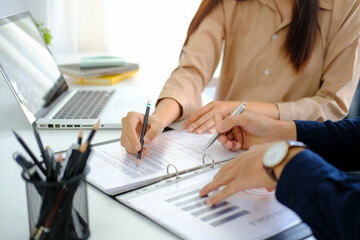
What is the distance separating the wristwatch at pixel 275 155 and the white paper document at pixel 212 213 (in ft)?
0.24

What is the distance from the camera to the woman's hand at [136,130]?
896 millimetres

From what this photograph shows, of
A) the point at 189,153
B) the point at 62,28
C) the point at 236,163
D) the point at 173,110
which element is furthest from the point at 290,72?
the point at 62,28

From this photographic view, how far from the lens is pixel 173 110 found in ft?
3.70

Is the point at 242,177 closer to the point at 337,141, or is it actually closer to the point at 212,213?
the point at 212,213

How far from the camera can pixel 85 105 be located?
1258 mm

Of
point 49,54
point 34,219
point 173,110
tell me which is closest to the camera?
point 34,219

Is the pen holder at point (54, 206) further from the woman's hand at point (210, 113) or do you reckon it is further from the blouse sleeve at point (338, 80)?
the blouse sleeve at point (338, 80)

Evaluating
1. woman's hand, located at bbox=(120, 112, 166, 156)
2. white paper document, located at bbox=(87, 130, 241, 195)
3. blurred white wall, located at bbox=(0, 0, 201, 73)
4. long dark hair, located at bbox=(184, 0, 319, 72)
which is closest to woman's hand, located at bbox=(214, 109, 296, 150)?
white paper document, located at bbox=(87, 130, 241, 195)

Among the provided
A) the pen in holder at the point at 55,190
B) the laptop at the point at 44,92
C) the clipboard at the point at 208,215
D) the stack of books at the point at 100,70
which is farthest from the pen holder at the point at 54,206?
the stack of books at the point at 100,70

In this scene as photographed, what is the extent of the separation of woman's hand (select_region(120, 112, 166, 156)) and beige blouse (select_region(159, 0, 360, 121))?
18cm

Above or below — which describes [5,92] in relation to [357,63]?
below

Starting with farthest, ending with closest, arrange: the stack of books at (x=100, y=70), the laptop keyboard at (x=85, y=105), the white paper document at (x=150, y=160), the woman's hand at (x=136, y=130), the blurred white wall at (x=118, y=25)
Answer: the blurred white wall at (x=118, y=25), the stack of books at (x=100, y=70), the laptop keyboard at (x=85, y=105), the woman's hand at (x=136, y=130), the white paper document at (x=150, y=160)

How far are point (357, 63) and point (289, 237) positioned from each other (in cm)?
77

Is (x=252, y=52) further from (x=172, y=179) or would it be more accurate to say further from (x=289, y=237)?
(x=289, y=237)
